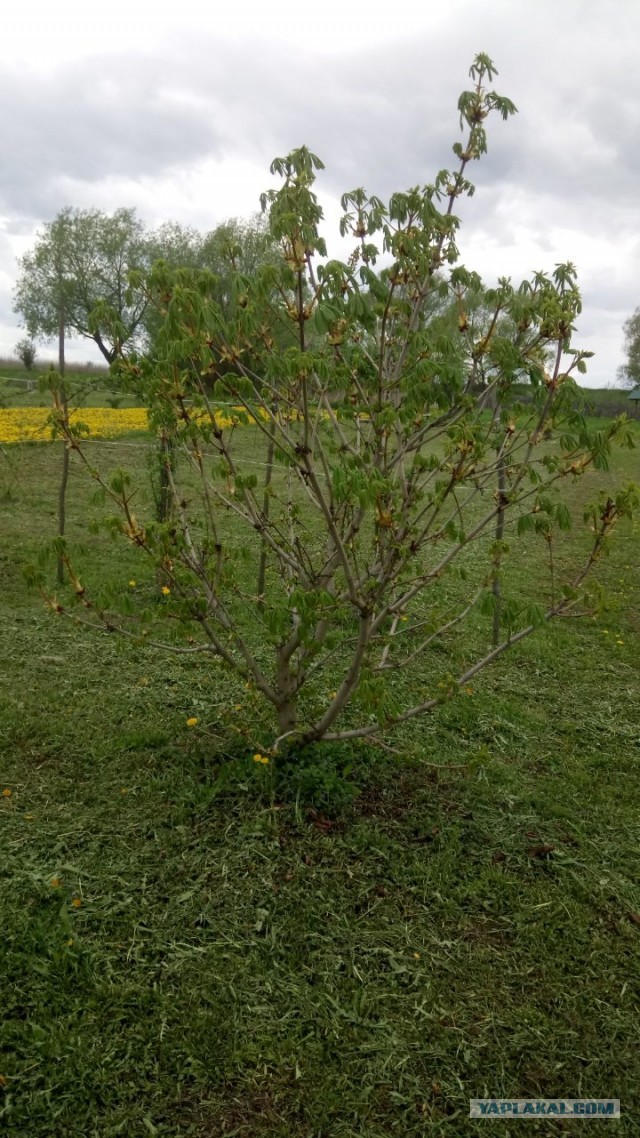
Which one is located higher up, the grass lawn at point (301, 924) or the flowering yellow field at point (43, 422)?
the flowering yellow field at point (43, 422)

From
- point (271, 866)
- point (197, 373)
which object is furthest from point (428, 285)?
point (271, 866)

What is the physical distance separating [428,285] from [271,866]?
272 centimetres

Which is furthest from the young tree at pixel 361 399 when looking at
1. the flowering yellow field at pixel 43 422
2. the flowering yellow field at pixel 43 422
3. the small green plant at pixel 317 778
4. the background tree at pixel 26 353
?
the background tree at pixel 26 353

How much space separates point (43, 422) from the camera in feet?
39.3

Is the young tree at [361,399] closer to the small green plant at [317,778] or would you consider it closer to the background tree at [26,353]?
the small green plant at [317,778]

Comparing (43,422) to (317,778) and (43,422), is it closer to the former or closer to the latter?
(43,422)

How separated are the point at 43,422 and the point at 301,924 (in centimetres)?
1094

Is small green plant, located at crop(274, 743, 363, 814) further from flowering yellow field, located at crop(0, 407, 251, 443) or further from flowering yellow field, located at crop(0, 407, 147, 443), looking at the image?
flowering yellow field, located at crop(0, 407, 147, 443)

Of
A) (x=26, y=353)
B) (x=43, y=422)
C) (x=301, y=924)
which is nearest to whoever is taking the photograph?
(x=301, y=924)

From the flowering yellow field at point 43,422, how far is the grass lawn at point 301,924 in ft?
29.8

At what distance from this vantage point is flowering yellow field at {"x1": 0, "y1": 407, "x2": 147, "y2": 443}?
1320cm

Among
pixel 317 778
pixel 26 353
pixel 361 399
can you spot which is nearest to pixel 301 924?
pixel 317 778

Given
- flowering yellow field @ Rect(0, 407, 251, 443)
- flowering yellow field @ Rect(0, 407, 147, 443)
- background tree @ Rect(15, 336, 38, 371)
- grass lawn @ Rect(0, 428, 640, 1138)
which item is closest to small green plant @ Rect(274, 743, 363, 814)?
grass lawn @ Rect(0, 428, 640, 1138)

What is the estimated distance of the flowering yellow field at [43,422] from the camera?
13.2 meters
